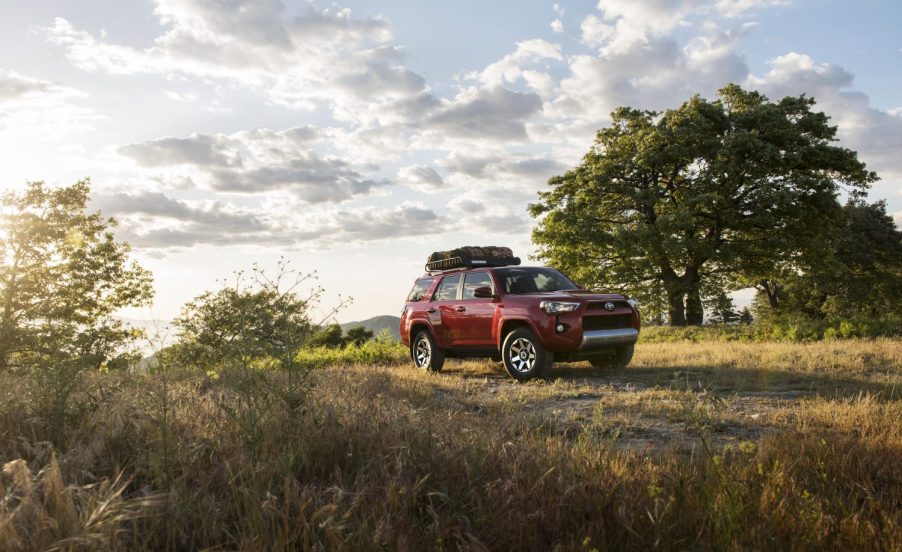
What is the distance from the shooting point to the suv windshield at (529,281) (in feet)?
36.7

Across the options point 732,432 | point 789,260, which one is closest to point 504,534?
point 732,432

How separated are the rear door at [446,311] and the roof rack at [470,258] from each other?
406 millimetres

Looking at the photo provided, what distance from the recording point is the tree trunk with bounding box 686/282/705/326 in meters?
25.7

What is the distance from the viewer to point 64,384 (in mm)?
5199

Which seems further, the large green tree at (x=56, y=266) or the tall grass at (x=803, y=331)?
the large green tree at (x=56, y=266)

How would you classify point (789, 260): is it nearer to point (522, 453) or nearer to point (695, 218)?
point (695, 218)

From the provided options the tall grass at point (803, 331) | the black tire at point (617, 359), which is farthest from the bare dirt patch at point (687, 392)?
the tall grass at point (803, 331)

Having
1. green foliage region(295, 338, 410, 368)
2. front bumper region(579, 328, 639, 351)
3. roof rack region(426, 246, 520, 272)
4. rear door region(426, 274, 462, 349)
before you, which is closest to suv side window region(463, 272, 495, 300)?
rear door region(426, 274, 462, 349)

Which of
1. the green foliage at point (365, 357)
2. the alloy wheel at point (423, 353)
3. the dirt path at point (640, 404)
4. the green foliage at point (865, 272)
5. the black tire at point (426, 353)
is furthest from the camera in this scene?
the green foliage at point (865, 272)

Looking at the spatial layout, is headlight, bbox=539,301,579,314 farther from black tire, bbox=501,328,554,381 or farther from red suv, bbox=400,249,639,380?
black tire, bbox=501,328,554,381

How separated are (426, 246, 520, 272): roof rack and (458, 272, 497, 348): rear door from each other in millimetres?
602

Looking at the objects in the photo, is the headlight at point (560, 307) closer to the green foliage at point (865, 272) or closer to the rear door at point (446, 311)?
the rear door at point (446, 311)

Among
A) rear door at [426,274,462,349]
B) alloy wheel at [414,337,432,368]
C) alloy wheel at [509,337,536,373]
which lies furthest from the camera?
alloy wheel at [414,337,432,368]

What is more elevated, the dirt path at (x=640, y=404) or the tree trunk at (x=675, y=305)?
the tree trunk at (x=675, y=305)
